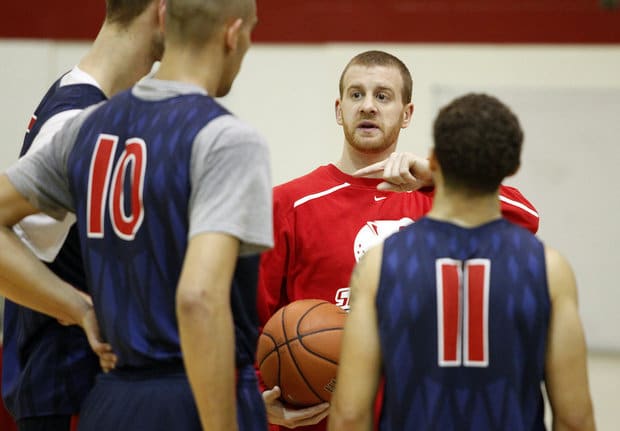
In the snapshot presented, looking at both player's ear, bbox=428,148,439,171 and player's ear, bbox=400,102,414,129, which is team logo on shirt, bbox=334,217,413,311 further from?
player's ear, bbox=428,148,439,171

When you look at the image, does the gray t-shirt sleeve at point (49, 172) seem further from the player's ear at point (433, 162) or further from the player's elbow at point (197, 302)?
the player's ear at point (433, 162)

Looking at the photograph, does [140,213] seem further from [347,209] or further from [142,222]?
[347,209]

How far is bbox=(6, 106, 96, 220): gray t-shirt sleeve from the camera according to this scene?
2.17 m

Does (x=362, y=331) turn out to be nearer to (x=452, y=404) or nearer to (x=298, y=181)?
(x=452, y=404)

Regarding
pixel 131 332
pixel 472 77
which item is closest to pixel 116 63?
pixel 131 332

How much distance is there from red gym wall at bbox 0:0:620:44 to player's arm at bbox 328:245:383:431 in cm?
501

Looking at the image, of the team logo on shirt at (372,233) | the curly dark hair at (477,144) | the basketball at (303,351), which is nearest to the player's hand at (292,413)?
the basketball at (303,351)

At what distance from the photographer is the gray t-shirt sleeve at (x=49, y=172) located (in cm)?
217

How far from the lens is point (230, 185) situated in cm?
191

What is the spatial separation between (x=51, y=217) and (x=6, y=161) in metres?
4.89

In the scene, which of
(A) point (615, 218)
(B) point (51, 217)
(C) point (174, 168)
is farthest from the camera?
(A) point (615, 218)

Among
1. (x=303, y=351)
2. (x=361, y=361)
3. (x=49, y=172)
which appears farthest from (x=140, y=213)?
(x=303, y=351)

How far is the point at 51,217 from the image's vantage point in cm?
226

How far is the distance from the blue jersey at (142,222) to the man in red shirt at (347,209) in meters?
1.11
